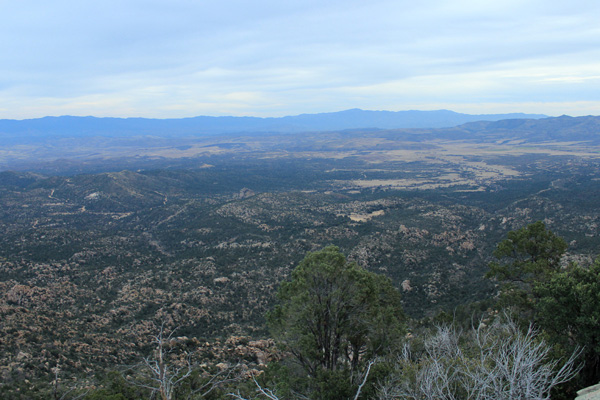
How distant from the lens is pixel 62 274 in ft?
109

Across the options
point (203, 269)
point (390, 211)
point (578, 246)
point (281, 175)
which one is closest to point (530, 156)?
point (281, 175)

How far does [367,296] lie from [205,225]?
144 ft

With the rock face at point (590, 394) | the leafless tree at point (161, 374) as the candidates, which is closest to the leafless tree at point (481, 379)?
the rock face at point (590, 394)

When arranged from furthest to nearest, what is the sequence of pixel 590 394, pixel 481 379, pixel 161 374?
pixel 590 394, pixel 481 379, pixel 161 374

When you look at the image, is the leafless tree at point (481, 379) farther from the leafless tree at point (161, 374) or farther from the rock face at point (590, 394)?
the leafless tree at point (161, 374)

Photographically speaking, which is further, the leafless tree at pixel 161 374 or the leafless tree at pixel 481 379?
the leafless tree at pixel 481 379

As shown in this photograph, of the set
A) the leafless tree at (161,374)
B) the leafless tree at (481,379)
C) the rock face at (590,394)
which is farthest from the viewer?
the rock face at (590,394)

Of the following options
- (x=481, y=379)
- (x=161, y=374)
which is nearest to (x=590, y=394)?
(x=481, y=379)

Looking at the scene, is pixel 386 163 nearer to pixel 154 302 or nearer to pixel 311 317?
pixel 154 302

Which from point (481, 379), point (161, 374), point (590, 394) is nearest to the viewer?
point (161, 374)

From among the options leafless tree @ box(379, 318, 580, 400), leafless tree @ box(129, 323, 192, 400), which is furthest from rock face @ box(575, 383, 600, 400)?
leafless tree @ box(129, 323, 192, 400)

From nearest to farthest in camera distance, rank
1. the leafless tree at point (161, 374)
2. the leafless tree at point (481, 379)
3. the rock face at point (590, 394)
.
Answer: the leafless tree at point (161, 374) < the leafless tree at point (481, 379) < the rock face at point (590, 394)

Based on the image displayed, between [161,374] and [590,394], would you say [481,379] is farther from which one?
[161,374]

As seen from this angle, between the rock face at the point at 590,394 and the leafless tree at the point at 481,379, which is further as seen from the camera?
the rock face at the point at 590,394
